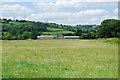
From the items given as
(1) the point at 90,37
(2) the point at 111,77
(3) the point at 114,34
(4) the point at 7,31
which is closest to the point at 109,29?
(3) the point at 114,34

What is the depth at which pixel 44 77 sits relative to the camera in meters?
7.09

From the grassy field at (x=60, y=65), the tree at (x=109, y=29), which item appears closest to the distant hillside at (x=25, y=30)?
the tree at (x=109, y=29)

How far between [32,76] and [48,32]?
110983mm

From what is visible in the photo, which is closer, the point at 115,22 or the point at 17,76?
the point at 17,76

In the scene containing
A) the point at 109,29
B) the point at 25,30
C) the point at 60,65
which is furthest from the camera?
the point at 25,30

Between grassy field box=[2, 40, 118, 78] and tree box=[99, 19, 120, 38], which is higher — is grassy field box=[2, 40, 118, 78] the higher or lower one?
the lower one

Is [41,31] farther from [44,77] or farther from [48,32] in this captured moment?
[44,77]

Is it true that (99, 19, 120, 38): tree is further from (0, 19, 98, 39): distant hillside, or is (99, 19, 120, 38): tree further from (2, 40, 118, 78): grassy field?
(2, 40, 118, 78): grassy field

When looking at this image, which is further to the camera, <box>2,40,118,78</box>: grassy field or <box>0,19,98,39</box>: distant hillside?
<box>0,19,98,39</box>: distant hillside

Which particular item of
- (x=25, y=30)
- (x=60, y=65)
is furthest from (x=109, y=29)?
(x=60, y=65)

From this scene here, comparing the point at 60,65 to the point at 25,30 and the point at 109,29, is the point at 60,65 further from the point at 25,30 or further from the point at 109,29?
the point at 25,30

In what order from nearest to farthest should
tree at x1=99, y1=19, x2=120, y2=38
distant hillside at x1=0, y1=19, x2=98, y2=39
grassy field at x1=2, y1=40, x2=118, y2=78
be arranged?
grassy field at x1=2, y1=40, x2=118, y2=78
tree at x1=99, y1=19, x2=120, y2=38
distant hillside at x1=0, y1=19, x2=98, y2=39

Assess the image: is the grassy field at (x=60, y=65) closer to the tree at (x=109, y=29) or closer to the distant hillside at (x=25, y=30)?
the tree at (x=109, y=29)

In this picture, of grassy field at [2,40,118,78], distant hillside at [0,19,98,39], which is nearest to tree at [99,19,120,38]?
distant hillside at [0,19,98,39]
